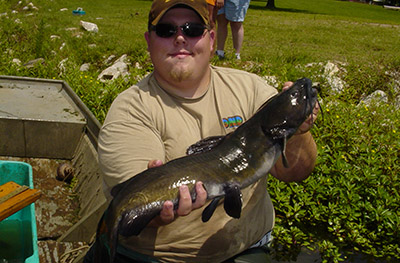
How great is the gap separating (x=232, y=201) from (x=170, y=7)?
1.33m

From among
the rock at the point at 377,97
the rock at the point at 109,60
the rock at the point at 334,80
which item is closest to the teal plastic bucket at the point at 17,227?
the rock at the point at 334,80

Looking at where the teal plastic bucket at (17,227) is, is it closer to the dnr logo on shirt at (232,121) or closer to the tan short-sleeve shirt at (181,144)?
the tan short-sleeve shirt at (181,144)

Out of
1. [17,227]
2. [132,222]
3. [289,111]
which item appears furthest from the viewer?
[17,227]

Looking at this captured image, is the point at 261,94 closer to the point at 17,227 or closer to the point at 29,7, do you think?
the point at 17,227

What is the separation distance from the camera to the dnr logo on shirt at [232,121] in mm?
2988

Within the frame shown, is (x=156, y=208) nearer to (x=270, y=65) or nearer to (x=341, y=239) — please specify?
(x=341, y=239)

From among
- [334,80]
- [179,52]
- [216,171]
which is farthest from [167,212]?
[334,80]

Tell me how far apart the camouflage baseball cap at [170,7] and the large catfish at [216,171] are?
808 millimetres

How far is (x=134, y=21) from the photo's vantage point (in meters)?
17.0

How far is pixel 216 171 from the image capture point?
249 cm

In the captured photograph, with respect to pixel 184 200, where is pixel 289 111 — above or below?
above

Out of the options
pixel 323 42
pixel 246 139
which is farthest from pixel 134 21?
pixel 246 139

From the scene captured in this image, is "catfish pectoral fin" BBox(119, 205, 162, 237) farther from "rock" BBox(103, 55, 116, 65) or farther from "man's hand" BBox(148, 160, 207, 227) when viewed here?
"rock" BBox(103, 55, 116, 65)

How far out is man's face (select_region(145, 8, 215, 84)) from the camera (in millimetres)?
2953
